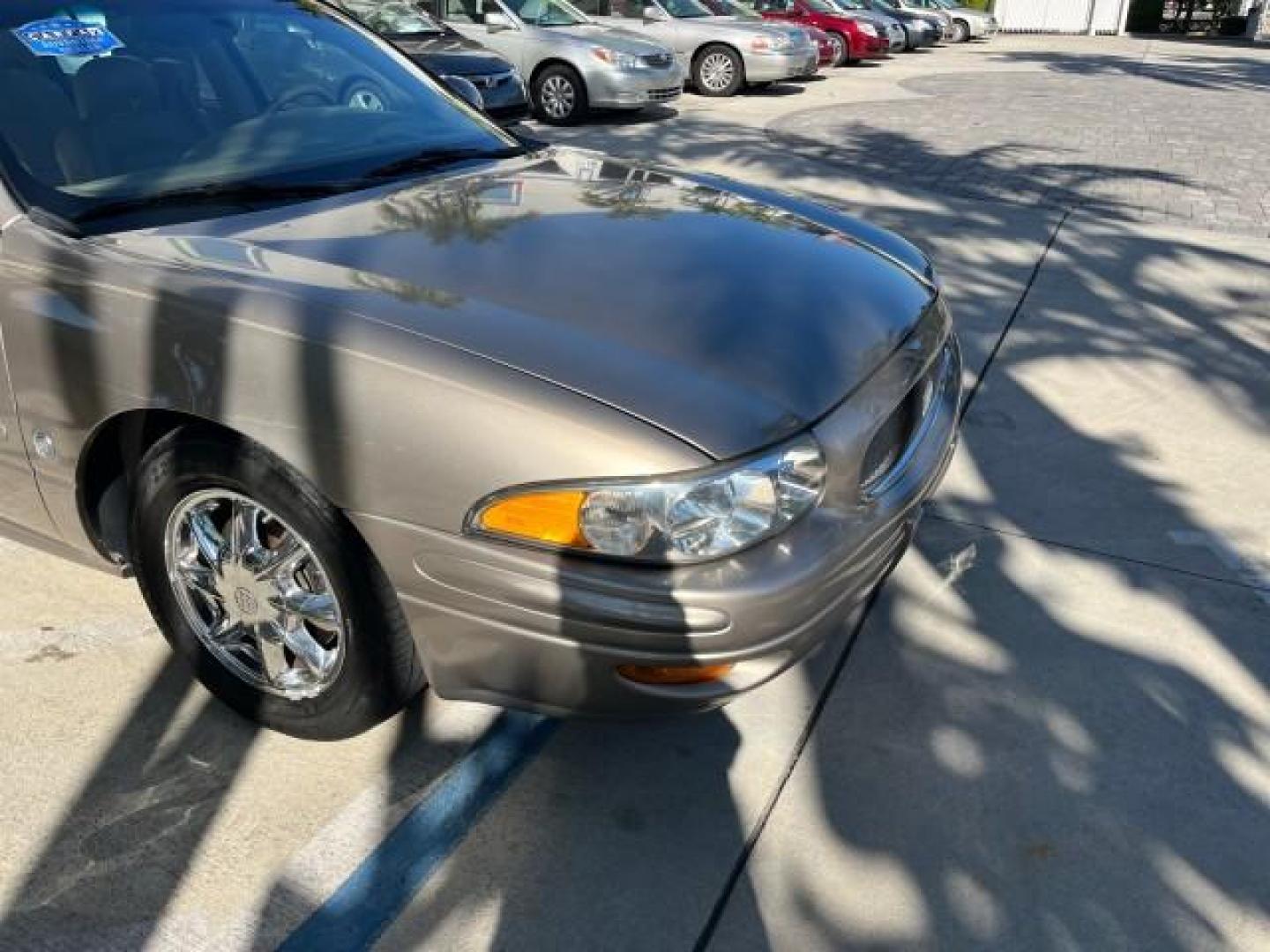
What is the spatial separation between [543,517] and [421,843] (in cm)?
82

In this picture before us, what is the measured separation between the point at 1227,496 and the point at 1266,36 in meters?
37.4


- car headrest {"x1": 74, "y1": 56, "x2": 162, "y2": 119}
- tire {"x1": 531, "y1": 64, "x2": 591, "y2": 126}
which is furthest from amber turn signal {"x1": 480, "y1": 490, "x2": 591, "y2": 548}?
tire {"x1": 531, "y1": 64, "x2": 591, "y2": 126}

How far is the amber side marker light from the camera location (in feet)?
6.81

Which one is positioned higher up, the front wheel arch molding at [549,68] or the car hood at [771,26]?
the car hood at [771,26]

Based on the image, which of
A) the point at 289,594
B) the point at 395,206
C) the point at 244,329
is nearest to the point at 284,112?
the point at 395,206

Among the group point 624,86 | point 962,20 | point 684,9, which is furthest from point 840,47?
point 962,20

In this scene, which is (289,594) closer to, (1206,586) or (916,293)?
(916,293)

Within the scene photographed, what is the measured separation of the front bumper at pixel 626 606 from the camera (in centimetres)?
201

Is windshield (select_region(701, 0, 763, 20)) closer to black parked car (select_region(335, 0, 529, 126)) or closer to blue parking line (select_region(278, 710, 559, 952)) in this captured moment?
black parked car (select_region(335, 0, 529, 126))

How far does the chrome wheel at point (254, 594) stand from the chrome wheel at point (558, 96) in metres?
10.0

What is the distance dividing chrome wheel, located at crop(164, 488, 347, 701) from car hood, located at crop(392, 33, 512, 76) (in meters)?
6.81

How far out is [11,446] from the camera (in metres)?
2.66

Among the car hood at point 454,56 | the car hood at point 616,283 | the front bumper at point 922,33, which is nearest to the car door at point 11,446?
the car hood at point 616,283

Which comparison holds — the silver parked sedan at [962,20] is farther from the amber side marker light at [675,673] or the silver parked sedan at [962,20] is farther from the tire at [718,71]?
the amber side marker light at [675,673]
